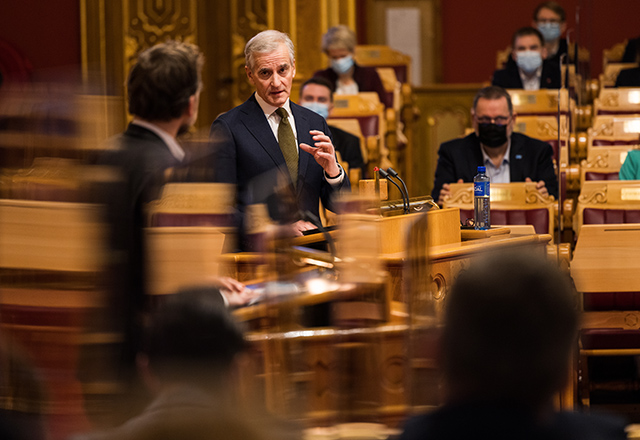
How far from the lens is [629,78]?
739 centimetres

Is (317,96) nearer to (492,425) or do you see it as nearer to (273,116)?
(273,116)

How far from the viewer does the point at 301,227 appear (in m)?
2.77

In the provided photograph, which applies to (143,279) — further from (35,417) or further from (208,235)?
(35,417)

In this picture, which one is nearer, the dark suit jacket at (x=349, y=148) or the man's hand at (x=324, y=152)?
the man's hand at (x=324, y=152)

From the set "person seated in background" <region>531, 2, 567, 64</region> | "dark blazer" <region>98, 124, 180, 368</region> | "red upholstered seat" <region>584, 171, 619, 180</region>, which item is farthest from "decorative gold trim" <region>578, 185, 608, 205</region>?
"person seated in background" <region>531, 2, 567, 64</region>

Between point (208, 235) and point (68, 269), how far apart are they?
0.32m

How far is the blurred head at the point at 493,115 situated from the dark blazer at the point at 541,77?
6.64 ft

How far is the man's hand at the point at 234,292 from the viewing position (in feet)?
6.35

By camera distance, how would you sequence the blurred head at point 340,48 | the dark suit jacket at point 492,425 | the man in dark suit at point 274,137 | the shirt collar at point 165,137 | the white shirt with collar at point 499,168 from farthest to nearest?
the blurred head at point 340,48 < the white shirt with collar at point 499,168 < the man in dark suit at point 274,137 < the shirt collar at point 165,137 < the dark suit jacket at point 492,425

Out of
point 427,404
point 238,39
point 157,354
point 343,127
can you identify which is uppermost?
point 238,39

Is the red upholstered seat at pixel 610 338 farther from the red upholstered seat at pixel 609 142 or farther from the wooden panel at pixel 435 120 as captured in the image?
the wooden panel at pixel 435 120

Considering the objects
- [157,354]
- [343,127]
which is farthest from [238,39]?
[157,354]

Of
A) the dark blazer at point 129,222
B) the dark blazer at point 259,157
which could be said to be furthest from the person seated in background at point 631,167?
the dark blazer at point 129,222

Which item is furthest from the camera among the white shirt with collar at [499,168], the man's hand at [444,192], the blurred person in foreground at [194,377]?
the white shirt with collar at [499,168]
